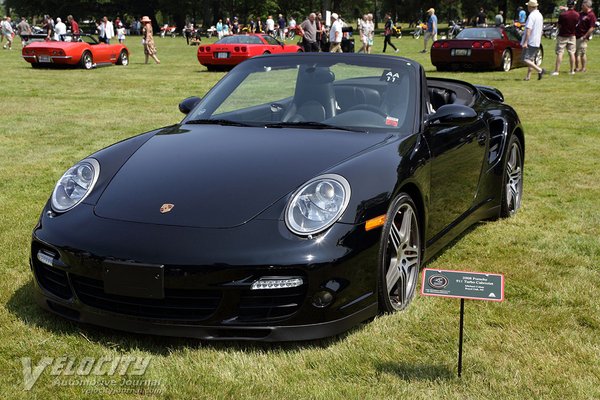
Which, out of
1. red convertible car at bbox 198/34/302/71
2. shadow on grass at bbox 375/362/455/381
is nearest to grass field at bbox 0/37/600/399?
shadow on grass at bbox 375/362/455/381

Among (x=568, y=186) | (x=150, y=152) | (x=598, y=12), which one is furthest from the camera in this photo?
(x=598, y=12)

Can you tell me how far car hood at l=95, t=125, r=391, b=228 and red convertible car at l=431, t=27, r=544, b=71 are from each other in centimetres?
1667

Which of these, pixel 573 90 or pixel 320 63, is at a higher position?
pixel 320 63

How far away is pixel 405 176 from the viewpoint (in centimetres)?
390

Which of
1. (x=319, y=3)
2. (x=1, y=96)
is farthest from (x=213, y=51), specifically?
(x=319, y=3)

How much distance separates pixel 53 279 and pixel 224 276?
101cm

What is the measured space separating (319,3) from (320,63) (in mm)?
91745

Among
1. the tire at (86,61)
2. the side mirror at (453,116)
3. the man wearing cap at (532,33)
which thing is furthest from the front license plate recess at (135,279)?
the tire at (86,61)

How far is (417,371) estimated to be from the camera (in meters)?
3.25

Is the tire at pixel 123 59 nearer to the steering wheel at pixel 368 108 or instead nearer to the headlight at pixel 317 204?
the steering wheel at pixel 368 108

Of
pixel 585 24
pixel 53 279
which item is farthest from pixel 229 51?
pixel 53 279

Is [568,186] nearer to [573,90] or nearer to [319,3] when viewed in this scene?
[573,90]

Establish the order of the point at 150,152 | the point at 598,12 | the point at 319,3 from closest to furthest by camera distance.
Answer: the point at 150,152 → the point at 598,12 → the point at 319,3

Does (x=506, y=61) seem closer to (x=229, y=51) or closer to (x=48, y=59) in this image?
(x=229, y=51)
